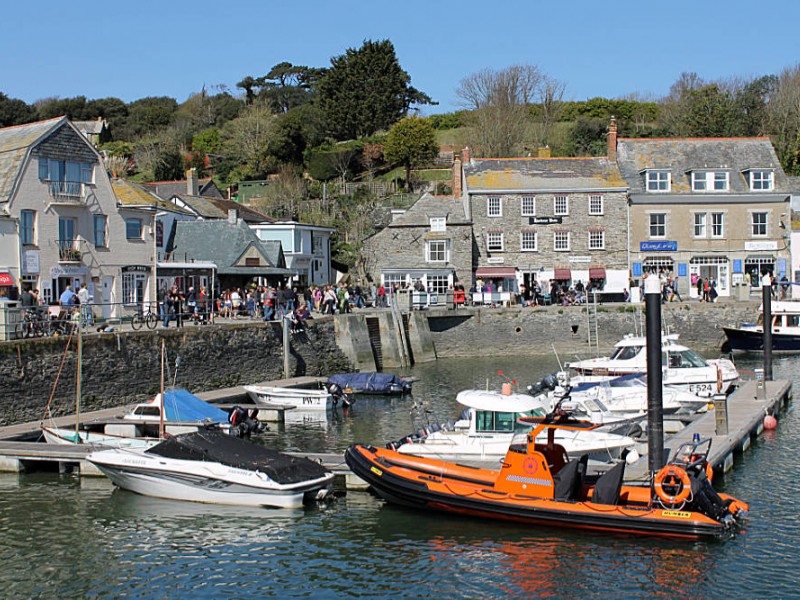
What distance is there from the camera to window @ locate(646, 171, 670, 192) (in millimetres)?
56000

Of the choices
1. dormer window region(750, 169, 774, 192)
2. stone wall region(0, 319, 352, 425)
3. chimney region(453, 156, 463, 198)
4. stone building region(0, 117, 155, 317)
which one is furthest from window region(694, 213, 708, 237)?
stone building region(0, 117, 155, 317)

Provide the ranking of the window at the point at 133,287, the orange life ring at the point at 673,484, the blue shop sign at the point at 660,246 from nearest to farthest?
the orange life ring at the point at 673,484 → the window at the point at 133,287 → the blue shop sign at the point at 660,246

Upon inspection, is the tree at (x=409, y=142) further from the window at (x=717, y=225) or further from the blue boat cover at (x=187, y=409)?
the blue boat cover at (x=187, y=409)

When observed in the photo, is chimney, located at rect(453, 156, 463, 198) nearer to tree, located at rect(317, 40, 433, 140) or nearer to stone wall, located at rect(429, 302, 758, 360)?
stone wall, located at rect(429, 302, 758, 360)

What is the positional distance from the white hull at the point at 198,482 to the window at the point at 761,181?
4321 centimetres

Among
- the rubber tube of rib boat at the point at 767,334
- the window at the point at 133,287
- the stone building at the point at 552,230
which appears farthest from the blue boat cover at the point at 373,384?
the stone building at the point at 552,230

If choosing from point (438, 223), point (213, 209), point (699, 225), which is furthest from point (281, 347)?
point (699, 225)

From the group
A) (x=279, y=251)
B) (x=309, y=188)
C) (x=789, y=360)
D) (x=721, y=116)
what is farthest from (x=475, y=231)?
(x=721, y=116)

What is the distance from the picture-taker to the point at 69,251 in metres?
37.0

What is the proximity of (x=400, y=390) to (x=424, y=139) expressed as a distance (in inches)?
1759

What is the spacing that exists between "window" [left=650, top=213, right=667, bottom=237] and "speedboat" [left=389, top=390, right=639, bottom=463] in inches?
1386

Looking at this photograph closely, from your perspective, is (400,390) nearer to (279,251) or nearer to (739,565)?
(279,251)

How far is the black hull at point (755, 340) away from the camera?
154 ft

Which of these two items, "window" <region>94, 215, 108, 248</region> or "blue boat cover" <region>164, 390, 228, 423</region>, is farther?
"window" <region>94, 215, 108, 248</region>
